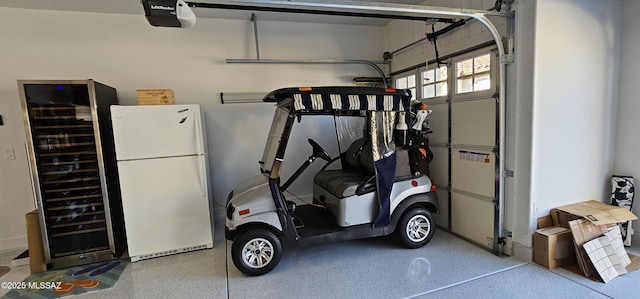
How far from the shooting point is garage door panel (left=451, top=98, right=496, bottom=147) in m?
2.85

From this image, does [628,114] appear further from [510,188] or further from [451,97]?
[451,97]

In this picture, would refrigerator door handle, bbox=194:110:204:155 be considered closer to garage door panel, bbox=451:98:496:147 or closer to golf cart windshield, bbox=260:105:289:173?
golf cart windshield, bbox=260:105:289:173

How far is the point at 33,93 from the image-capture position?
2852 mm

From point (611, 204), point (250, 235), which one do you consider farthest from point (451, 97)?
point (250, 235)

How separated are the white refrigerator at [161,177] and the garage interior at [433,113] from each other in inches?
9.2

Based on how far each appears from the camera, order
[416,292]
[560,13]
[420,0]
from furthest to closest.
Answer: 1. [420,0]
2. [560,13]
3. [416,292]

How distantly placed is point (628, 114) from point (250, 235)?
4.00m

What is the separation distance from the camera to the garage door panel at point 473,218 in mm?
2996

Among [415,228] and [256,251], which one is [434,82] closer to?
[415,228]

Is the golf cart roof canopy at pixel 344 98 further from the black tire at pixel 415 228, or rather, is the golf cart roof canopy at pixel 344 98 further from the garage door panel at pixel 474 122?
the black tire at pixel 415 228

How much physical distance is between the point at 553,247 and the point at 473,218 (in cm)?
73

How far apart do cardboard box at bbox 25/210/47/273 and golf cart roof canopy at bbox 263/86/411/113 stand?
110 inches

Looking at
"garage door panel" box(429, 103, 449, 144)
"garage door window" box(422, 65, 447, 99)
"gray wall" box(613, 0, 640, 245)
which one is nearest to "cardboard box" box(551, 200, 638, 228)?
"gray wall" box(613, 0, 640, 245)

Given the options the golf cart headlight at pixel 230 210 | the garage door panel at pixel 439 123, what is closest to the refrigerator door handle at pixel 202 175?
the golf cart headlight at pixel 230 210
